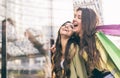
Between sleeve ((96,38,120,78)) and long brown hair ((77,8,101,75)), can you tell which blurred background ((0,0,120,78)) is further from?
sleeve ((96,38,120,78))

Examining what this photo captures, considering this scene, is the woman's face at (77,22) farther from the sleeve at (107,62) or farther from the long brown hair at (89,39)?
the sleeve at (107,62)

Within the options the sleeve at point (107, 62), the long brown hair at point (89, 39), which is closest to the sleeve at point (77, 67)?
the long brown hair at point (89, 39)

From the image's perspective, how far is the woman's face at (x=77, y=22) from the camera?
2096 mm

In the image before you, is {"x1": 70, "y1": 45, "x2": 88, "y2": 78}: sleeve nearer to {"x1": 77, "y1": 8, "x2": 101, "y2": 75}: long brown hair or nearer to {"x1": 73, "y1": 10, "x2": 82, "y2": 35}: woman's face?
{"x1": 77, "y1": 8, "x2": 101, "y2": 75}: long brown hair

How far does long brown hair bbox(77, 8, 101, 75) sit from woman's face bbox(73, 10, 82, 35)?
0.02m

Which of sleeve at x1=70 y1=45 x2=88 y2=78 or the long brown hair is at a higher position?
the long brown hair

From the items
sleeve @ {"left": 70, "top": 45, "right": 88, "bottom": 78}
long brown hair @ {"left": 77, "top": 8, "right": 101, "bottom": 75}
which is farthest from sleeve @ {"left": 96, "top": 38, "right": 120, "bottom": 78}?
sleeve @ {"left": 70, "top": 45, "right": 88, "bottom": 78}

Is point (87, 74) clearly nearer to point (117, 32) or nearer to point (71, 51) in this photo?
point (71, 51)

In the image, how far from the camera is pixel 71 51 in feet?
6.93

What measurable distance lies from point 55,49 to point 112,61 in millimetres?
424

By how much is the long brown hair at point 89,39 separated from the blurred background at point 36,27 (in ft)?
0.17

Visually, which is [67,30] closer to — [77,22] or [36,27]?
[77,22]

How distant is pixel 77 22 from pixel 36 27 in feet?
1.00

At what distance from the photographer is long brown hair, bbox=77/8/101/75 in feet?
6.74
